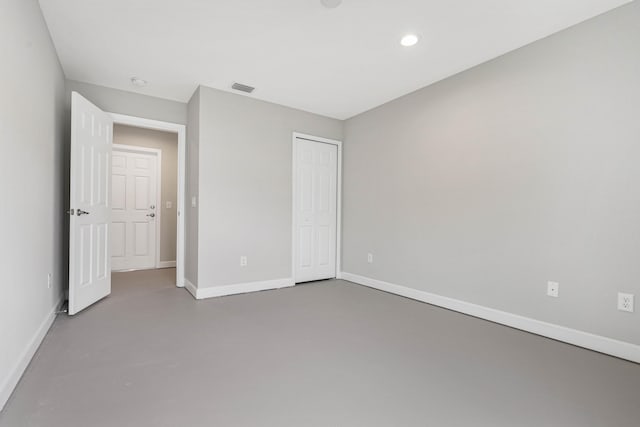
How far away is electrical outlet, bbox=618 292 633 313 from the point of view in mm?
2049

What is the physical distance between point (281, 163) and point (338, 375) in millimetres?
2826

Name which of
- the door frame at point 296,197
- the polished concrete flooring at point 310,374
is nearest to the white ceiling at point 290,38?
the door frame at point 296,197

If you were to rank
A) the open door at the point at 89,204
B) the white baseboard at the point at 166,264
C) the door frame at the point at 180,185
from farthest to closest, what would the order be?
1. the white baseboard at the point at 166,264
2. the door frame at the point at 180,185
3. the open door at the point at 89,204

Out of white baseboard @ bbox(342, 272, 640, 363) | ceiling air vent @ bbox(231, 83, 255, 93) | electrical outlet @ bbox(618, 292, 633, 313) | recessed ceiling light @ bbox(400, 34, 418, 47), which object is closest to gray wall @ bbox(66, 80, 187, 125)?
ceiling air vent @ bbox(231, 83, 255, 93)

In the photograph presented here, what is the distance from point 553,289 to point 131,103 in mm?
4658

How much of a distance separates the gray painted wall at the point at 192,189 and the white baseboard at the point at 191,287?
4 cm

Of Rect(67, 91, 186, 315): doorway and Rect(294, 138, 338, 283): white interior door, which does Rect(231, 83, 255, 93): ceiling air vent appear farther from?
Rect(67, 91, 186, 315): doorway

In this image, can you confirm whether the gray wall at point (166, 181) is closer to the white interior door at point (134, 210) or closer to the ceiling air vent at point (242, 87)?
the white interior door at point (134, 210)

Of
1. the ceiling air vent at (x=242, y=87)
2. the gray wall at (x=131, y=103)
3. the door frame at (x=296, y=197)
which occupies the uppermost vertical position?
the ceiling air vent at (x=242, y=87)

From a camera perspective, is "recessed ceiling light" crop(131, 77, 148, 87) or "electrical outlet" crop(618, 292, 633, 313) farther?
"recessed ceiling light" crop(131, 77, 148, 87)

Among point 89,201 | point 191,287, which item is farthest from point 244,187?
point 89,201

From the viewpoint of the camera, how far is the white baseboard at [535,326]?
2078mm

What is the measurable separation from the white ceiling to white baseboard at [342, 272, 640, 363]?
2.32 m

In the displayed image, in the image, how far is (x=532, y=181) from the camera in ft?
8.32
